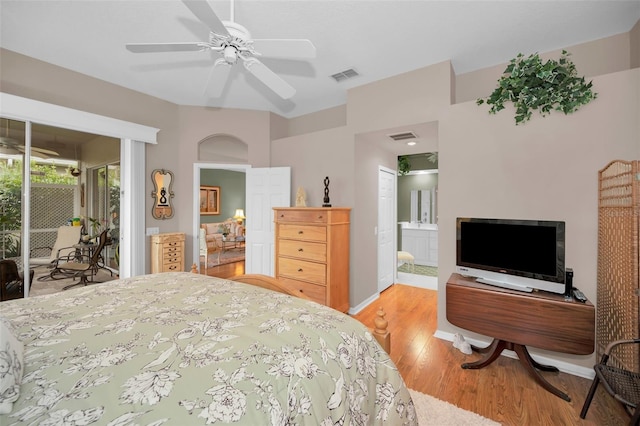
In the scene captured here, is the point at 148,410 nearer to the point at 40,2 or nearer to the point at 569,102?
the point at 40,2

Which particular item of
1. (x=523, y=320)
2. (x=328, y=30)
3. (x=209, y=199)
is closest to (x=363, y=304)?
(x=523, y=320)

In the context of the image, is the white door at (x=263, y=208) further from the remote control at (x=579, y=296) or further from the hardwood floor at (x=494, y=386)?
the remote control at (x=579, y=296)

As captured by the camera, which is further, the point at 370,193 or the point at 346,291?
the point at 370,193

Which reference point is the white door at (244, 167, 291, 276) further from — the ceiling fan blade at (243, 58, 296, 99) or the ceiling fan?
the ceiling fan

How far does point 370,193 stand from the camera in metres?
4.08

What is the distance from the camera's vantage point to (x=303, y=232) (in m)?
3.49

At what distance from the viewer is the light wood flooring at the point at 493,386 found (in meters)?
1.86

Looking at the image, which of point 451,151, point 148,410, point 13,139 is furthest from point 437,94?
point 13,139

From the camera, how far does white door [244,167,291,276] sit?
13.8 ft

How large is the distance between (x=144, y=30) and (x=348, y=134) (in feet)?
7.87

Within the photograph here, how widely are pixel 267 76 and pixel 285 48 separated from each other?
32 cm

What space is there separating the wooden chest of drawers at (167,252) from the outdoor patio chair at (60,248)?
1024 millimetres

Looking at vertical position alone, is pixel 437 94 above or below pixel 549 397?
above

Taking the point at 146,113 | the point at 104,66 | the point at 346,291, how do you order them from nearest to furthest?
the point at 104,66 → the point at 346,291 → the point at 146,113
